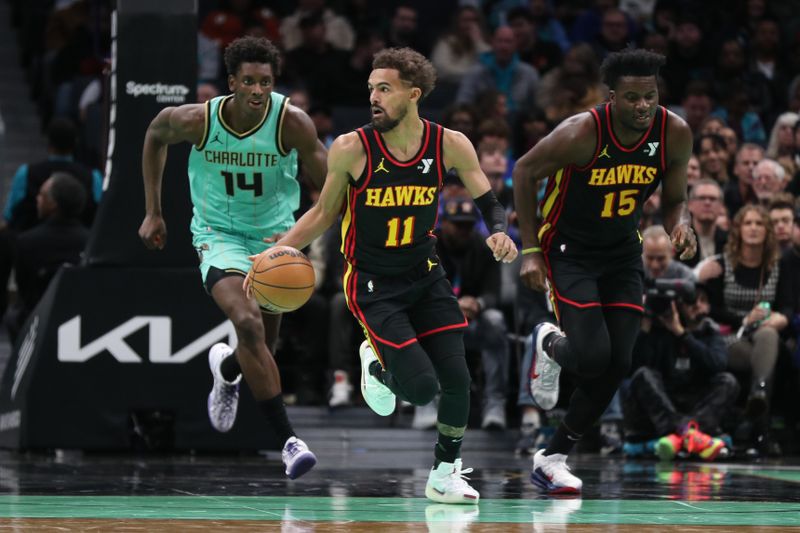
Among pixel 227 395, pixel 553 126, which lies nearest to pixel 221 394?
pixel 227 395

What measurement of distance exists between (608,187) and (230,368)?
2.58 m

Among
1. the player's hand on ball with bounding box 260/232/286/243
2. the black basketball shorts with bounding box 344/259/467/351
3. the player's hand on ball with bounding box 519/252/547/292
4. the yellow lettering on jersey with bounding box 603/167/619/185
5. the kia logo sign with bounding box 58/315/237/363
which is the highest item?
the yellow lettering on jersey with bounding box 603/167/619/185

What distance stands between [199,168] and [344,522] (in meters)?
2.95

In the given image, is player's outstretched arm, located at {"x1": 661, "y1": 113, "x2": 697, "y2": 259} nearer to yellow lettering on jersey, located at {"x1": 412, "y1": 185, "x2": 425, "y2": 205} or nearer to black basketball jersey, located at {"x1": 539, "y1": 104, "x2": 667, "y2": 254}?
black basketball jersey, located at {"x1": 539, "y1": 104, "x2": 667, "y2": 254}

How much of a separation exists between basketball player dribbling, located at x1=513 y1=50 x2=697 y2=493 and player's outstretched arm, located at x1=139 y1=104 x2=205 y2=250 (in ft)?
6.26

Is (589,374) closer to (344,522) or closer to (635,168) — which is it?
(635,168)

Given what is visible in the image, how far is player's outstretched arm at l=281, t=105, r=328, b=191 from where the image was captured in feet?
28.8

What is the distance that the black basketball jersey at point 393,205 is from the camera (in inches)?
298

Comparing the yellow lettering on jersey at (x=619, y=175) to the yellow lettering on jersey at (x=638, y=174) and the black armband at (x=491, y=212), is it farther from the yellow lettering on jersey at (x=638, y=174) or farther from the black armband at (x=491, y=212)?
the black armband at (x=491, y=212)

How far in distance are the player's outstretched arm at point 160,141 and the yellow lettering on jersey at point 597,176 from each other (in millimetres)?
2257

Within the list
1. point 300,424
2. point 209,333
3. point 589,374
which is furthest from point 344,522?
point 300,424

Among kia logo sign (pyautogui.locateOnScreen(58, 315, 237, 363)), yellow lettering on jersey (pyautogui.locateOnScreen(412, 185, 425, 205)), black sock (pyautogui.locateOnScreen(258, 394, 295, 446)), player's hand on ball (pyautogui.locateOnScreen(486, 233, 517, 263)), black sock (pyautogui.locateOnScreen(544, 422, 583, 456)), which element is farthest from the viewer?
kia logo sign (pyautogui.locateOnScreen(58, 315, 237, 363))

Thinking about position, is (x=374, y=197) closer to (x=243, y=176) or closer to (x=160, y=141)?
(x=243, y=176)

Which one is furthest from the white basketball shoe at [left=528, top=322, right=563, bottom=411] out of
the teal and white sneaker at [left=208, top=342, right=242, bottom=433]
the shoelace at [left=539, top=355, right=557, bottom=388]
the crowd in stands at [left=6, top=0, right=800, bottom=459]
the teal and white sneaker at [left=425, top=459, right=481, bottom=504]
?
the crowd in stands at [left=6, top=0, right=800, bottom=459]
